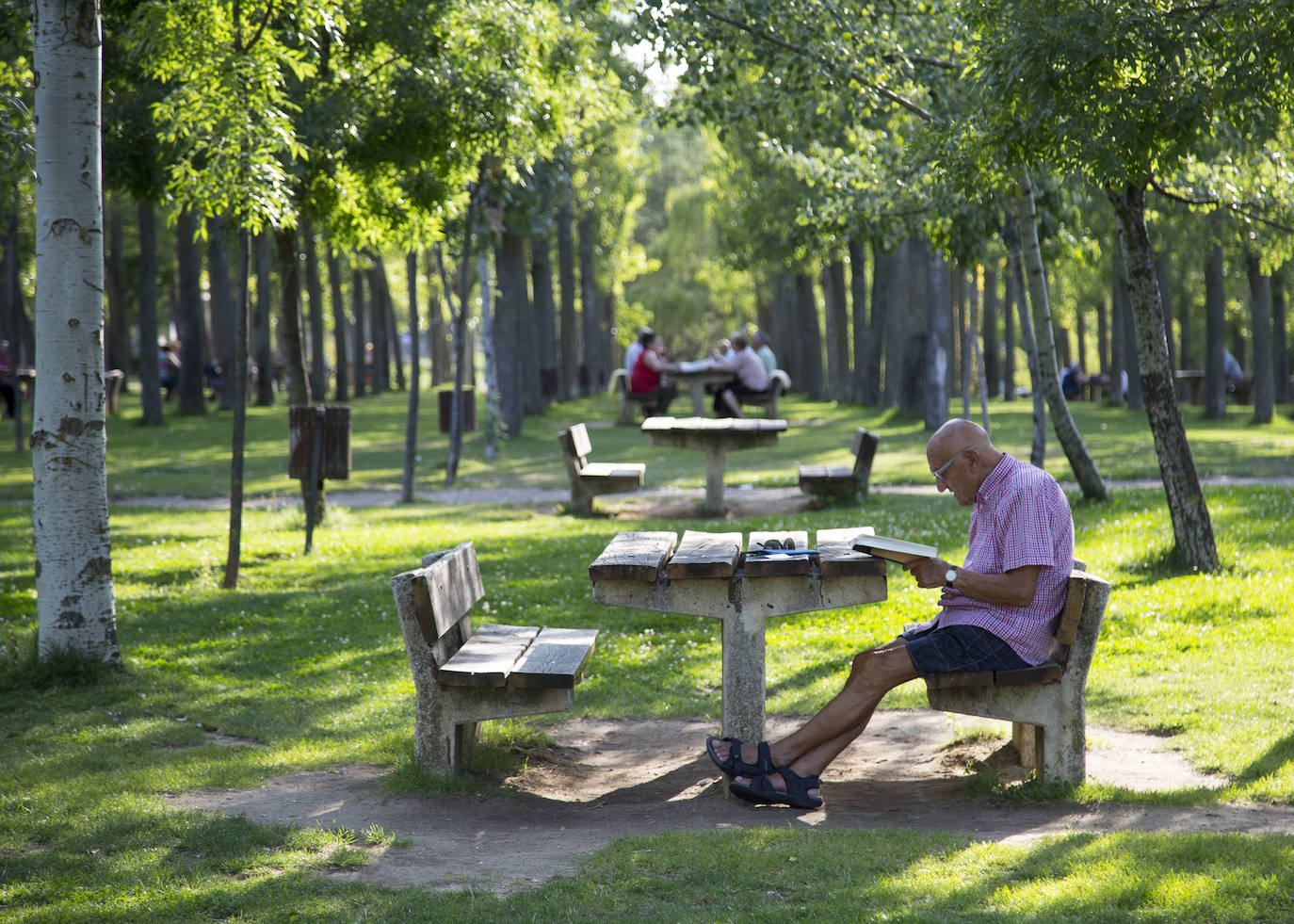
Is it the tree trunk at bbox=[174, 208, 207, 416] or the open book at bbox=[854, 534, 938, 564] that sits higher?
the tree trunk at bbox=[174, 208, 207, 416]

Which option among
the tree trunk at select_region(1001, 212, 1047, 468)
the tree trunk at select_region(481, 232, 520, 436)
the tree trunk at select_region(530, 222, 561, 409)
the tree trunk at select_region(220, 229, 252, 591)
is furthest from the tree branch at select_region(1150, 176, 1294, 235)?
the tree trunk at select_region(530, 222, 561, 409)

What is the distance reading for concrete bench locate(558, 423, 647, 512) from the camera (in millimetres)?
12102

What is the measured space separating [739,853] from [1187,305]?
3685 centimetres

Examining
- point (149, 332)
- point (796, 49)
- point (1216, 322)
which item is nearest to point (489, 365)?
point (149, 332)

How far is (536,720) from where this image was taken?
6.13 m

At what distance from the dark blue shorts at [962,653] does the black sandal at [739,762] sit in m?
0.67

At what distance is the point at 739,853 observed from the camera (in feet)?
13.0

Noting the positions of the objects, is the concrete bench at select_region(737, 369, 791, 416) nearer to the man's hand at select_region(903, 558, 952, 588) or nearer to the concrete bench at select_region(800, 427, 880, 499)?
the concrete bench at select_region(800, 427, 880, 499)

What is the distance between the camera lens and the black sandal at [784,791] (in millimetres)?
4598

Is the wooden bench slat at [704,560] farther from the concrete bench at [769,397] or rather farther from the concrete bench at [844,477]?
the concrete bench at [769,397]

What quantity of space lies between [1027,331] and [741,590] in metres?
7.09

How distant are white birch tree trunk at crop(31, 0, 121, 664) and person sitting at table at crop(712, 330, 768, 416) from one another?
50.6ft

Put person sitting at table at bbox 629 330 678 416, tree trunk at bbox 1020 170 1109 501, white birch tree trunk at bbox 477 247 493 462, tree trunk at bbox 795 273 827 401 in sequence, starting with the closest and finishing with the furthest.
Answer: tree trunk at bbox 1020 170 1109 501 < white birch tree trunk at bbox 477 247 493 462 < person sitting at table at bbox 629 330 678 416 < tree trunk at bbox 795 273 827 401

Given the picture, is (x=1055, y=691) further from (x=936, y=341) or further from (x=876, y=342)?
(x=876, y=342)
